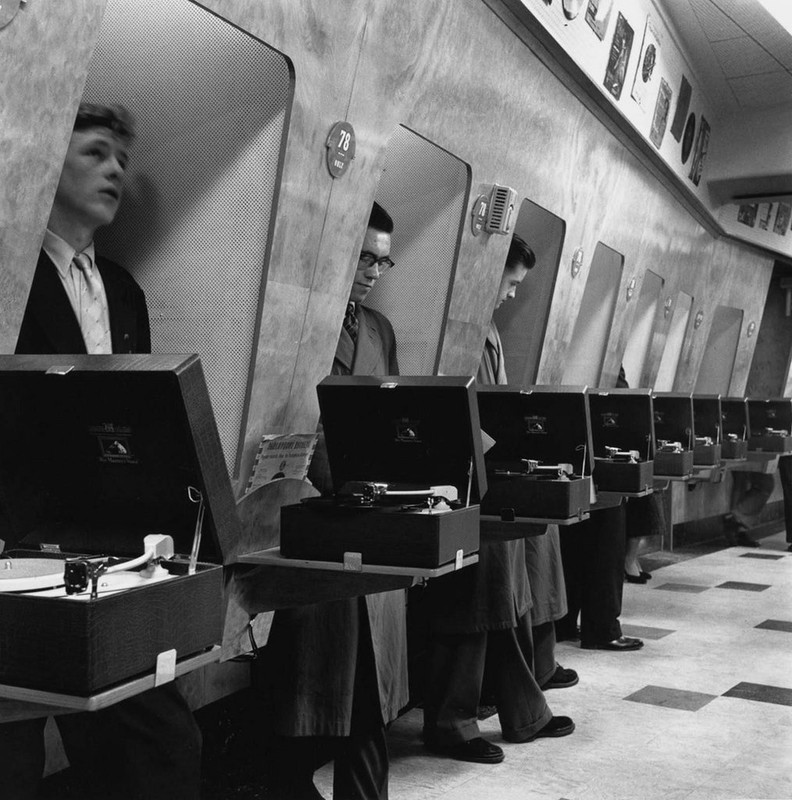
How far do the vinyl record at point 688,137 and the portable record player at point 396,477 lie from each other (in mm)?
5782

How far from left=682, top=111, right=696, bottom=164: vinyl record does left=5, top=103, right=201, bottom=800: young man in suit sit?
227 inches

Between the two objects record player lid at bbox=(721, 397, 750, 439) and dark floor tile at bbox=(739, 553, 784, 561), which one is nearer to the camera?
record player lid at bbox=(721, 397, 750, 439)

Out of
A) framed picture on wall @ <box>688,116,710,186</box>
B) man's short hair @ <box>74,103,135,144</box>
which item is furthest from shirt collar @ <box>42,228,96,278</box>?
framed picture on wall @ <box>688,116,710,186</box>

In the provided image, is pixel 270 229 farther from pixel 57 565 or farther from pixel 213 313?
pixel 57 565

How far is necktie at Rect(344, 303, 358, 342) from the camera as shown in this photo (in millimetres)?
3574

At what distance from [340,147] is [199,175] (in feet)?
1.54

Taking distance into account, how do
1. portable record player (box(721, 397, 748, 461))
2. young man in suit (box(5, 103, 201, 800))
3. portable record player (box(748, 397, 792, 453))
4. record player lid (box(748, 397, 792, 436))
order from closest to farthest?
young man in suit (box(5, 103, 201, 800)) < portable record player (box(721, 397, 748, 461)) < portable record player (box(748, 397, 792, 453)) < record player lid (box(748, 397, 792, 436))

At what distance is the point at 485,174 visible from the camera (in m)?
4.68

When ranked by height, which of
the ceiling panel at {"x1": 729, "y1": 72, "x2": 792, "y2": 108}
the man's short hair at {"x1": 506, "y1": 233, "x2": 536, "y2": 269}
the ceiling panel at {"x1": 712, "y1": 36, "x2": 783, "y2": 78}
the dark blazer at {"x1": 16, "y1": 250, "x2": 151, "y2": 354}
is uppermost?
the ceiling panel at {"x1": 729, "y1": 72, "x2": 792, "y2": 108}

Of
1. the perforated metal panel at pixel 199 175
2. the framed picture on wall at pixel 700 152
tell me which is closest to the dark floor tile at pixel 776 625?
the framed picture on wall at pixel 700 152

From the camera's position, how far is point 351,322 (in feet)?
11.8

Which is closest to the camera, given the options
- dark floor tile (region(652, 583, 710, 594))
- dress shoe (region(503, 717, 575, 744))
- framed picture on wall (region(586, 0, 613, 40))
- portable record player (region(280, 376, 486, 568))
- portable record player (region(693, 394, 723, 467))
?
portable record player (region(280, 376, 486, 568))

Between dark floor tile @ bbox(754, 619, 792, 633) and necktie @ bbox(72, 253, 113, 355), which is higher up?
necktie @ bbox(72, 253, 113, 355)

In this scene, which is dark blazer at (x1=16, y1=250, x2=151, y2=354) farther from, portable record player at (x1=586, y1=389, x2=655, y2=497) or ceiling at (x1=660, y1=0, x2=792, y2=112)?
ceiling at (x1=660, y1=0, x2=792, y2=112)
